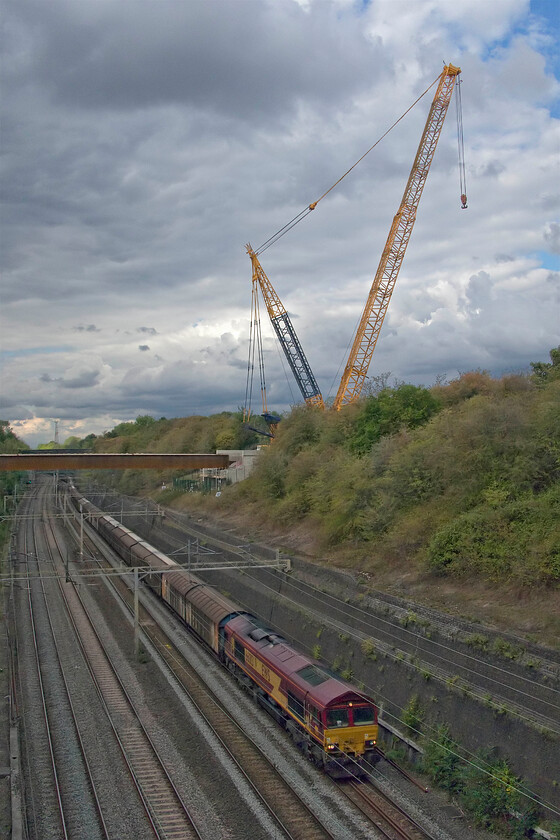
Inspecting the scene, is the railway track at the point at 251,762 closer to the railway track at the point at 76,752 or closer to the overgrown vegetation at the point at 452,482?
the railway track at the point at 76,752

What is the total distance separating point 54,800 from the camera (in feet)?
50.9

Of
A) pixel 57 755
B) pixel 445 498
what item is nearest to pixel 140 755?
pixel 57 755

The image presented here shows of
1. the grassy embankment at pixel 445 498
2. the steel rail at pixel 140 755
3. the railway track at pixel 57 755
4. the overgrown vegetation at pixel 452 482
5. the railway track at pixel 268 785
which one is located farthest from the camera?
the overgrown vegetation at pixel 452 482

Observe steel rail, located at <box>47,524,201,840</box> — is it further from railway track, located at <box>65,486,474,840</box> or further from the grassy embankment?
the grassy embankment

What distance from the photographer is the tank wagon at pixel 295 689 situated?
16.3 meters

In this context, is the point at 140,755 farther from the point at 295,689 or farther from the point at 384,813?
the point at 384,813

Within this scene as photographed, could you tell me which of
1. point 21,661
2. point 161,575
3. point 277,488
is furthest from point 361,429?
point 21,661

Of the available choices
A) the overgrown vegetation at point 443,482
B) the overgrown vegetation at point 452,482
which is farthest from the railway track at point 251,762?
the overgrown vegetation at point 452,482

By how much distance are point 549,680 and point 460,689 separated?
2.76 metres

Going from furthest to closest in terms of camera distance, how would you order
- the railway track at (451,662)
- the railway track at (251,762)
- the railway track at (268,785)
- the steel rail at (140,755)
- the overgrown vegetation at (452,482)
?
the overgrown vegetation at (452,482)
the railway track at (451,662)
the steel rail at (140,755)
the railway track at (251,762)
the railway track at (268,785)

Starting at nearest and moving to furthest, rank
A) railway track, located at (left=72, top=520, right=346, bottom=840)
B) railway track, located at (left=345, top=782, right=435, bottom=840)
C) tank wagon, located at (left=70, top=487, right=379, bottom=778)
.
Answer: railway track, located at (left=345, top=782, right=435, bottom=840)
railway track, located at (left=72, top=520, right=346, bottom=840)
tank wagon, located at (left=70, top=487, right=379, bottom=778)

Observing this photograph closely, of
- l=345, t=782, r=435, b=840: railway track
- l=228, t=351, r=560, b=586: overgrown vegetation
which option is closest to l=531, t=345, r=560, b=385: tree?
l=228, t=351, r=560, b=586: overgrown vegetation

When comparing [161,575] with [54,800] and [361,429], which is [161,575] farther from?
[54,800]

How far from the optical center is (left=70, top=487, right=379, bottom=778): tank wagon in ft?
53.6
